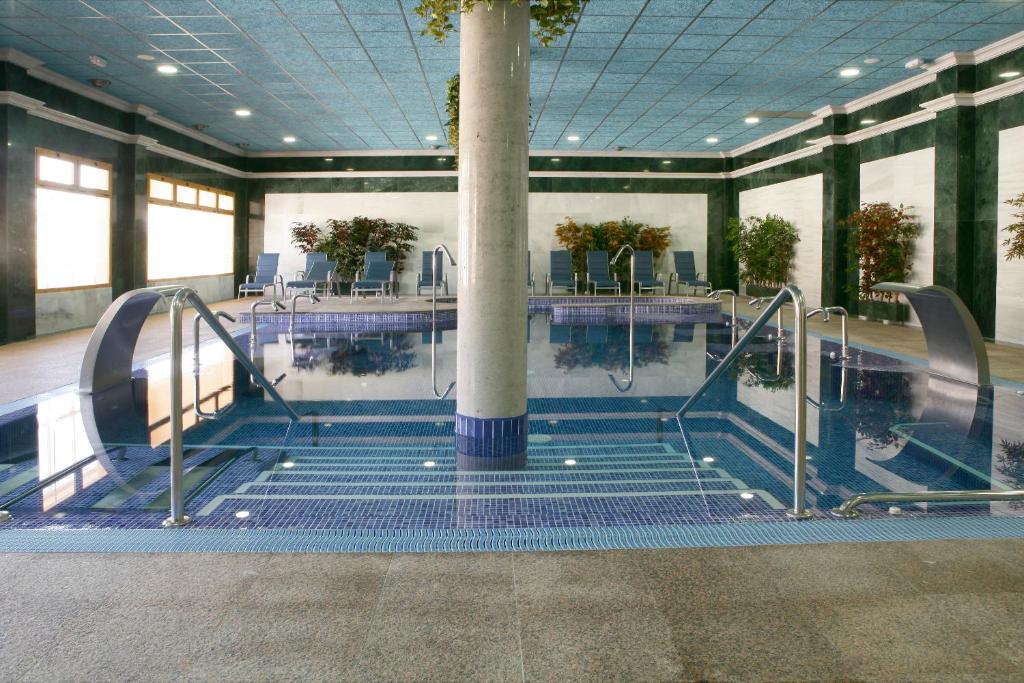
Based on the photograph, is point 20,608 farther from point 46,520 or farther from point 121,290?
point 121,290

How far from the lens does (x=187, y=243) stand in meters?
14.8

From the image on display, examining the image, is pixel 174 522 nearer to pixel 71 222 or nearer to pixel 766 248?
pixel 71 222

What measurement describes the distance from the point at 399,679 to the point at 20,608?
117 centimetres

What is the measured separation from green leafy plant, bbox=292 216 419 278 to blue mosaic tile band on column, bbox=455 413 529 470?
13417mm

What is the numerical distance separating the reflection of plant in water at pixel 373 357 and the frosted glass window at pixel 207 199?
792 cm

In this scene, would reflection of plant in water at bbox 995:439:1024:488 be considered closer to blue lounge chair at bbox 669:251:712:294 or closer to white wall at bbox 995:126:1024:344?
white wall at bbox 995:126:1024:344

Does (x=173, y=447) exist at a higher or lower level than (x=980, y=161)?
lower

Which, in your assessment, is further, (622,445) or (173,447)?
(622,445)

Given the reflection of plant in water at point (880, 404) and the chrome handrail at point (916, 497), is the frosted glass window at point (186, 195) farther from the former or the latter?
the chrome handrail at point (916, 497)

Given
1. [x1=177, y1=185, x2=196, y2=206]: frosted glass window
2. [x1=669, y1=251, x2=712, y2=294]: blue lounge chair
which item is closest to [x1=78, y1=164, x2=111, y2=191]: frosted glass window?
[x1=177, y1=185, x2=196, y2=206]: frosted glass window

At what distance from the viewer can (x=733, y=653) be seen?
6.34 feet

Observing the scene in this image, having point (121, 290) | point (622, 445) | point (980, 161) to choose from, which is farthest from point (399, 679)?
point (121, 290)

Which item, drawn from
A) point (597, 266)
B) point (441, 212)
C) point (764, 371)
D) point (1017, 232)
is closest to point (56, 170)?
point (441, 212)

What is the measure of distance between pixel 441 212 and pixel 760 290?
7.40m
